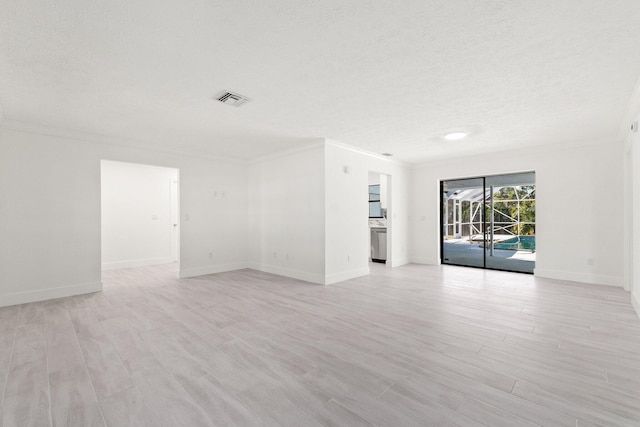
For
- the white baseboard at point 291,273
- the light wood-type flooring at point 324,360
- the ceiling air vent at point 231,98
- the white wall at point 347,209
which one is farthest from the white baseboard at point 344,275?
the ceiling air vent at point 231,98

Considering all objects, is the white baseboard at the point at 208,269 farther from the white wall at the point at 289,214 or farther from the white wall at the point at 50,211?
the white wall at the point at 50,211

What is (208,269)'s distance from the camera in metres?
5.93

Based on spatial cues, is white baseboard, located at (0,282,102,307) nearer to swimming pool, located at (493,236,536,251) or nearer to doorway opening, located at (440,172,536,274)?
doorway opening, located at (440,172,536,274)

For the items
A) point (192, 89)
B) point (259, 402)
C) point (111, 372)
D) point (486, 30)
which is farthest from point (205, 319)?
point (486, 30)

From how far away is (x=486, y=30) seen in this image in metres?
2.00

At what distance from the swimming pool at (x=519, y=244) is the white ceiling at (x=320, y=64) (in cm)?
676

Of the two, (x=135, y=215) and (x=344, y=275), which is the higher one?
(x=135, y=215)

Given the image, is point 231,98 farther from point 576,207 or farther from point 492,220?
point 492,220

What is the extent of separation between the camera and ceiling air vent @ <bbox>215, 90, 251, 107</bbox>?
3.04 m

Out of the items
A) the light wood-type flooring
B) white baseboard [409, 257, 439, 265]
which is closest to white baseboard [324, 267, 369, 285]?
the light wood-type flooring

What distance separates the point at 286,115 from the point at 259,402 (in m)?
3.12

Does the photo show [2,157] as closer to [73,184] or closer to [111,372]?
[73,184]

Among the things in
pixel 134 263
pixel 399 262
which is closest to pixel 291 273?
pixel 399 262

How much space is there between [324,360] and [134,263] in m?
6.43
